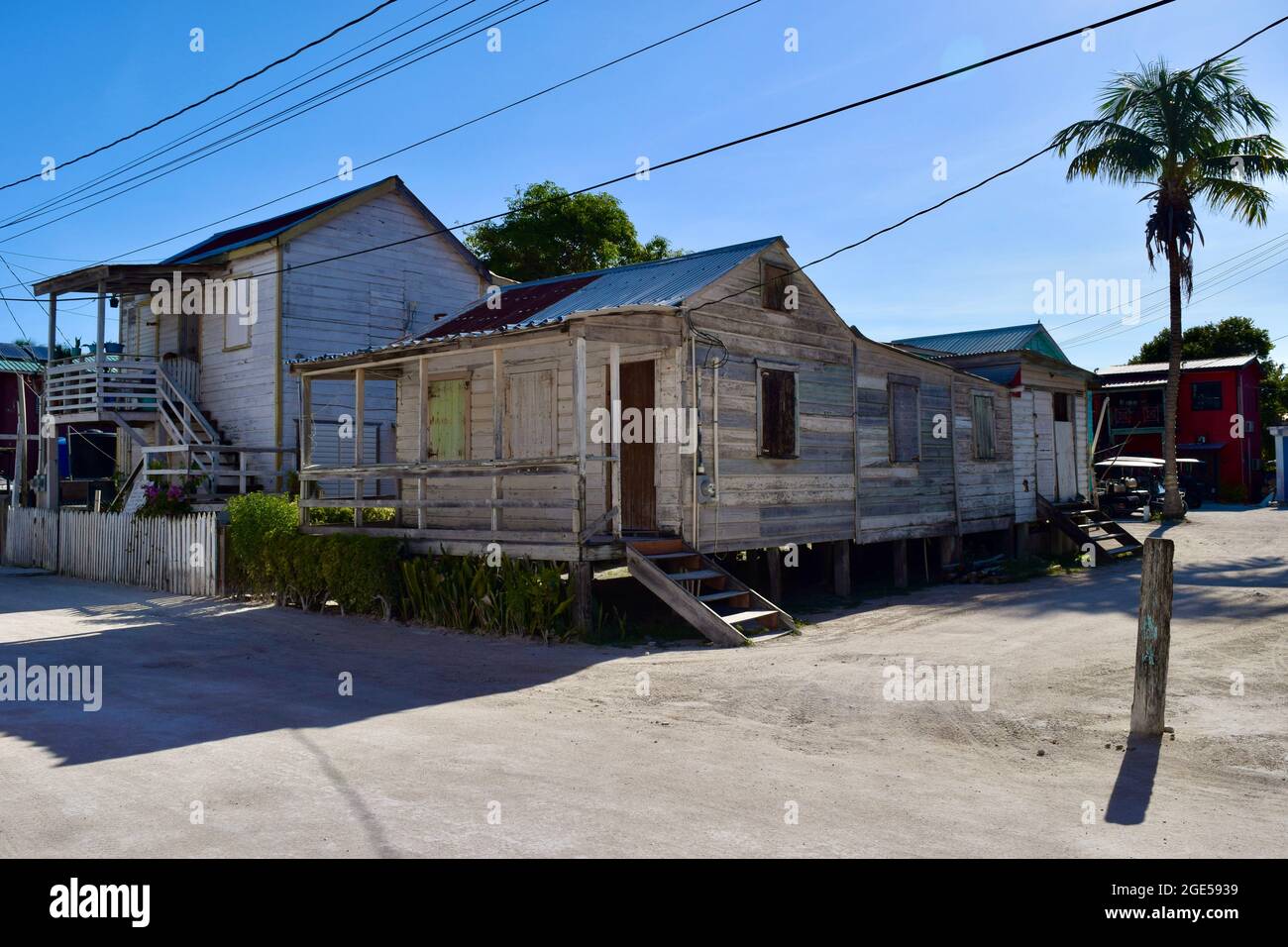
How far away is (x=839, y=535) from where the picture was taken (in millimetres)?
17078

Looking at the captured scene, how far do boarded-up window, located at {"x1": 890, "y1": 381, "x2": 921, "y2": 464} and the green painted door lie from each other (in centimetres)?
777

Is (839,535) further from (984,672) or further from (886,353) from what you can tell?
(984,672)

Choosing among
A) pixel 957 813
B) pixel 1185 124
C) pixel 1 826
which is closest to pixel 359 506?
pixel 1 826

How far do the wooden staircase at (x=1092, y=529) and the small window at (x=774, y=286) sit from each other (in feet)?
34.4

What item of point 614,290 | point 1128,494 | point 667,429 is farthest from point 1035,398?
point 667,429

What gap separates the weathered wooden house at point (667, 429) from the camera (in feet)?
43.3

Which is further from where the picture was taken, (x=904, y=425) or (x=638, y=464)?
(x=904, y=425)

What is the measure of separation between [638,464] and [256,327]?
11260 millimetres

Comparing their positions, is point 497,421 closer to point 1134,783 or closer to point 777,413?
point 777,413

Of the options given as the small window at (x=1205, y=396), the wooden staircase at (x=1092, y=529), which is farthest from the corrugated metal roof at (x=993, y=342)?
the small window at (x=1205, y=396)

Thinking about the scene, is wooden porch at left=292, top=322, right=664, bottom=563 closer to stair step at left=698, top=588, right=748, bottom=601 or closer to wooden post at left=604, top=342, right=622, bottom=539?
wooden post at left=604, top=342, right=622, bottom=539

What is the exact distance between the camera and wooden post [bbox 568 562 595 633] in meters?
12.6

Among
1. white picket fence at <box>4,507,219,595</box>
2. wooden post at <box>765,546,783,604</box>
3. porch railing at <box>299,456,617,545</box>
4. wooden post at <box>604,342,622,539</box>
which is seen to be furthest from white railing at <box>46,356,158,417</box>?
wooden post at <box>765,546,783,604</box>

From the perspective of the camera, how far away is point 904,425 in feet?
62.0
